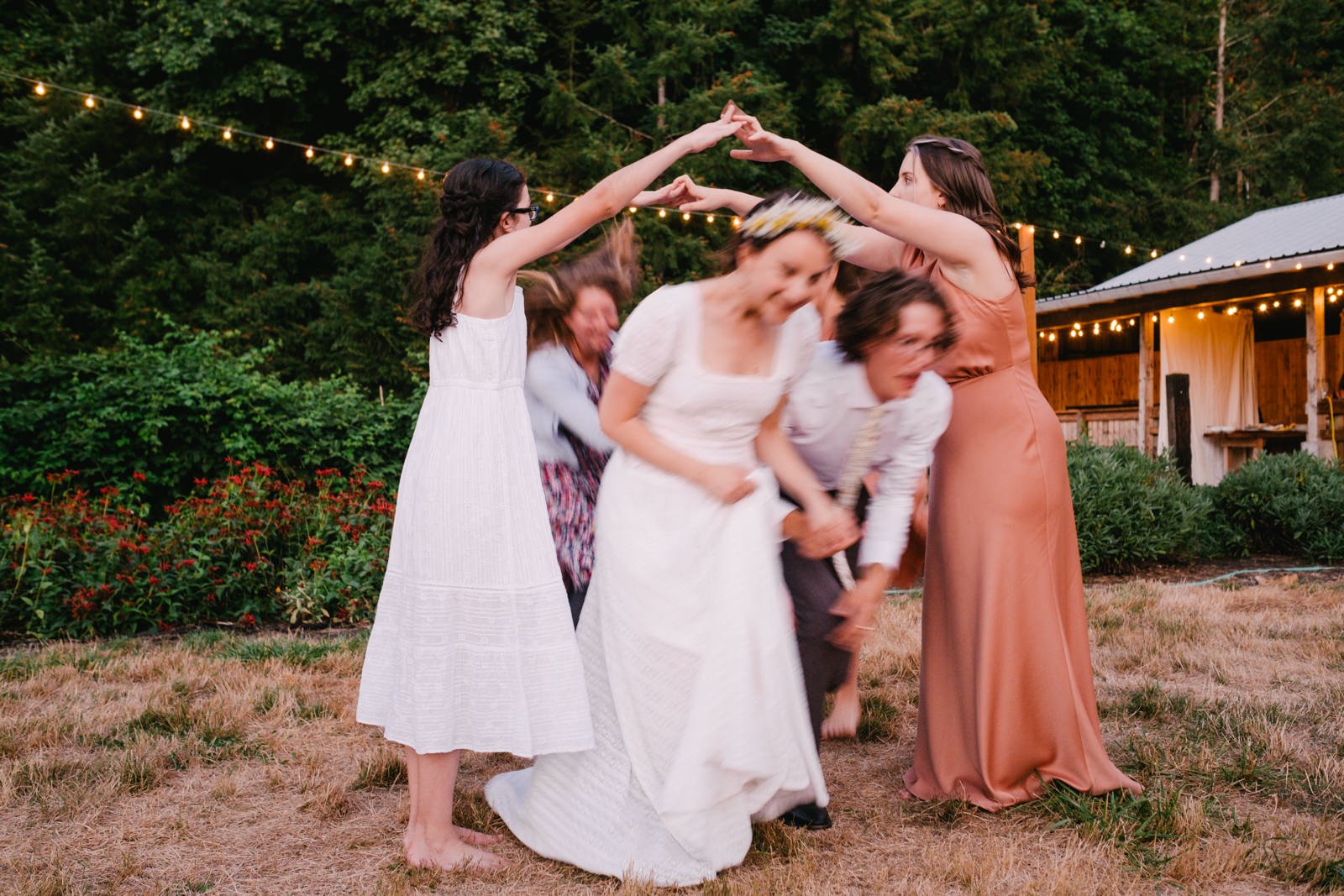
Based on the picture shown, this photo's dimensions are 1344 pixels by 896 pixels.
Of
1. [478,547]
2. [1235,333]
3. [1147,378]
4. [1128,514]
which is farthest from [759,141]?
[1235,333]

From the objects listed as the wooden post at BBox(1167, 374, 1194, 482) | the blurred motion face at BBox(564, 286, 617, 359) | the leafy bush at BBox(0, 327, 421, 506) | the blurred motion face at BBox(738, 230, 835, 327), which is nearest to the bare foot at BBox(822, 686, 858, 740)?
the blurred motion face at BBox(564, 286, 617, 359)

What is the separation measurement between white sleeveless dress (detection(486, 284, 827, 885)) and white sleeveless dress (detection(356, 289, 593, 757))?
16cm

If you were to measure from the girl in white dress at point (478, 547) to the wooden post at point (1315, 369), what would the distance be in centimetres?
1215

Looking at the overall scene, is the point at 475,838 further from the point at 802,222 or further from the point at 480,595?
the point at 802,222

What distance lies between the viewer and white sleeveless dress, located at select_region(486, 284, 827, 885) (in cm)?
270

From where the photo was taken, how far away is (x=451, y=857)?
9.76ft

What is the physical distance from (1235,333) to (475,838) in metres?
15.4

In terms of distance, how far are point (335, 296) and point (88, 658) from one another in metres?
13.5

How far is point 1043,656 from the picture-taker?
128 inches

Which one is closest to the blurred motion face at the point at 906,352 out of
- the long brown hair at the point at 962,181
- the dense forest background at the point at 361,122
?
the long brown hair at the point at 962,181

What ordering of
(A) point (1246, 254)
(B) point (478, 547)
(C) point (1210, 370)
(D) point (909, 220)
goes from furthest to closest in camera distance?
(C) point (1210, 370) → (A) point (1246, 254) → (D) point (909, 220) → (B) point (478, 547)

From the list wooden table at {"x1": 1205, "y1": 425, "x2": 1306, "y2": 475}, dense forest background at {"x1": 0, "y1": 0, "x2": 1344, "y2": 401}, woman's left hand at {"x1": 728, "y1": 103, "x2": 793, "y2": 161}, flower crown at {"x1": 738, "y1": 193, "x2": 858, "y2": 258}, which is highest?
dense forest background at {"x1": 0, "y1": 0, "x2": 1344, "y2": 401}

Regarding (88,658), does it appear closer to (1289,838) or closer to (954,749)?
(954,749)

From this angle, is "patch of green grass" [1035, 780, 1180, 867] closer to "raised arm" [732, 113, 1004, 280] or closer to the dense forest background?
"raised arm" [732, 113, 1004, 280]
